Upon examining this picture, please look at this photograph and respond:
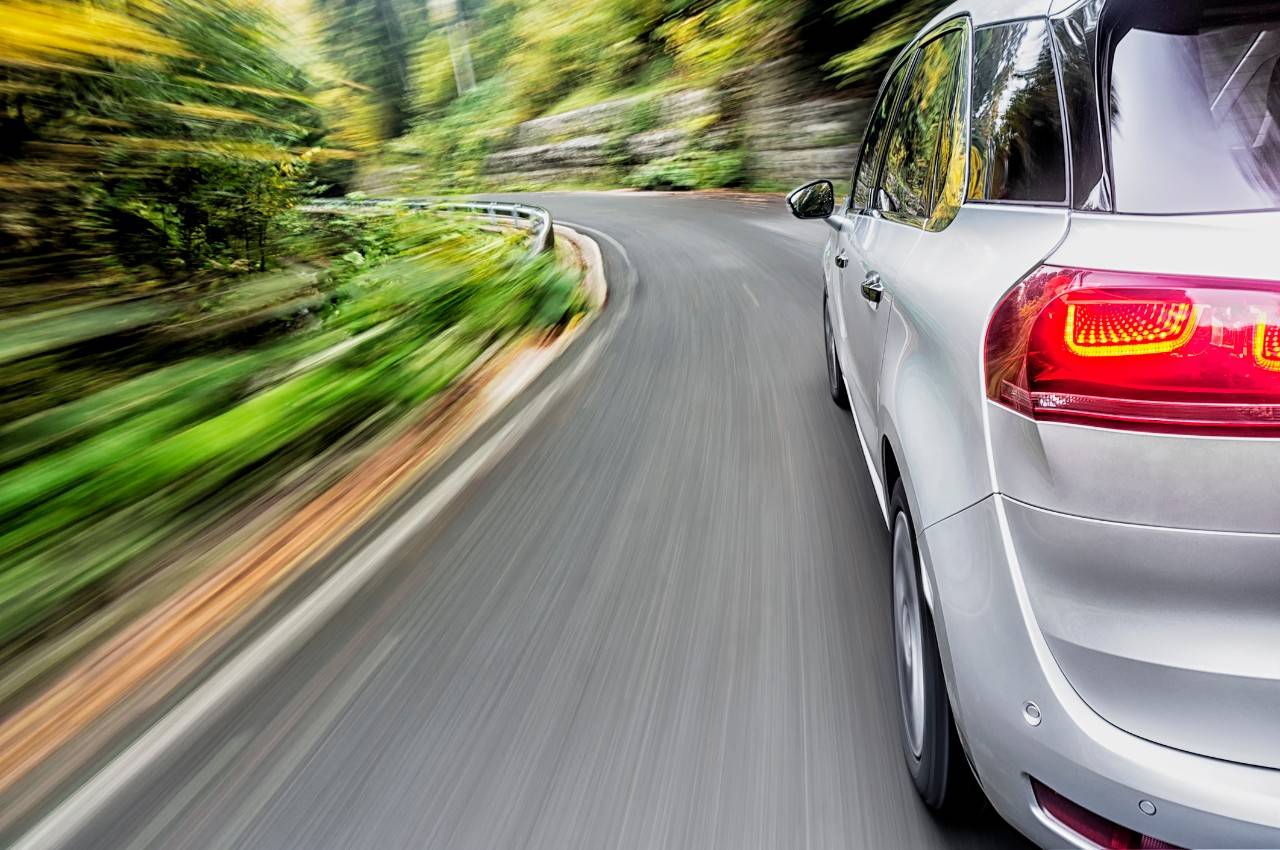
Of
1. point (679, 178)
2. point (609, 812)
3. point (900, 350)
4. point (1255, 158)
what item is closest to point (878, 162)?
point (900, 350)

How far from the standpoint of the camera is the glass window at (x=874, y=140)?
3244mm

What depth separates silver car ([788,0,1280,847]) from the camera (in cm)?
119

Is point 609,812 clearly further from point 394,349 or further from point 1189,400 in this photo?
point 394,349

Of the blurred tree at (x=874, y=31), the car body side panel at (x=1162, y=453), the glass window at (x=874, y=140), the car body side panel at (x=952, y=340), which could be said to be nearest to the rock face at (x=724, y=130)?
the blurred tree at (x=874, y=31)

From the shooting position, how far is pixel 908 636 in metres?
2.11

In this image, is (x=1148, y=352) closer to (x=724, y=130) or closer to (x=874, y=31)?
(x=874, y=31)

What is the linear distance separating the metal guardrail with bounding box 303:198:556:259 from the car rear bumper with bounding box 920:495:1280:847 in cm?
793

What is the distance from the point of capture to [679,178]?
25.0m

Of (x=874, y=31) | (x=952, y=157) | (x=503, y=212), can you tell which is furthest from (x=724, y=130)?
(x=952, y=157)

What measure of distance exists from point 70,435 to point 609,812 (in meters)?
3.39

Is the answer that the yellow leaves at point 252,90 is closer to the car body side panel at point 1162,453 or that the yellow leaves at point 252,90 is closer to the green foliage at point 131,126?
the green foliage at point 131,126

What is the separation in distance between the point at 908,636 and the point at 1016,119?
49.5 inches

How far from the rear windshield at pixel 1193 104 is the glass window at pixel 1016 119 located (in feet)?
0.45

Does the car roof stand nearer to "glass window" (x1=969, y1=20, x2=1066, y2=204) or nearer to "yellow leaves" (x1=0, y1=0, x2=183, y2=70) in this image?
"glass window" (x1=969, y1=20, x2=1066, y2=204)
